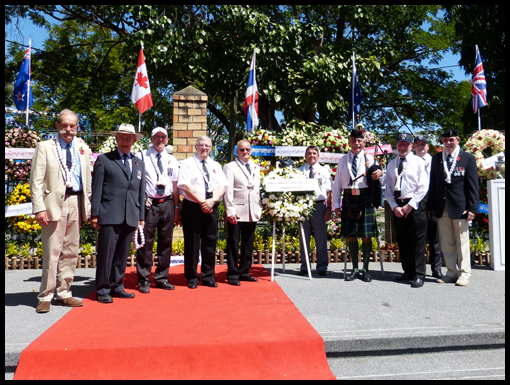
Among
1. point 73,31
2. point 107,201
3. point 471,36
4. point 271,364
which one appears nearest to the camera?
point 271,364

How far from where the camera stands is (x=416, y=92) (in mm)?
18953

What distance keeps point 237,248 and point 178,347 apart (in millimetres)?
2624

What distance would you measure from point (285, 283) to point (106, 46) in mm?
18533

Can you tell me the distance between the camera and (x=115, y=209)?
497 centimetres

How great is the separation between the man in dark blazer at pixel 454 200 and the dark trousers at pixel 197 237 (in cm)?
324

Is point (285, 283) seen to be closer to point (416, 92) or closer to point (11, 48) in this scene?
point (416, 92)

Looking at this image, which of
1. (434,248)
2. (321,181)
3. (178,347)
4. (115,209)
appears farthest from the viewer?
(321,181)

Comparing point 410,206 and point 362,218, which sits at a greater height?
point 410,206

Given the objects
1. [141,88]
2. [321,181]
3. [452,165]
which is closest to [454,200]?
[452,165]

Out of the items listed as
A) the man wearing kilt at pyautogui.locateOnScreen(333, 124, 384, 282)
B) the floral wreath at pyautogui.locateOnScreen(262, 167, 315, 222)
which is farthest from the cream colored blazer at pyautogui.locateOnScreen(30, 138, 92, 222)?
the man wearing kilt at pyautogui.locateOnScreen(333, 124, 384, 282)

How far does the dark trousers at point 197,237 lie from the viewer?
5664 millimetres

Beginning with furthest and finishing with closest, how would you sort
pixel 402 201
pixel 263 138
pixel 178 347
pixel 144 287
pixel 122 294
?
pixel 263 138
pixel 402 201
pixel 144 287
pixel 122 294
pixel 178 347

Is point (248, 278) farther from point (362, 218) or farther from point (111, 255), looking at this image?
point (111, 255)

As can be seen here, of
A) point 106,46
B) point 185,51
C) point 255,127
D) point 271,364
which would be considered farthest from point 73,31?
point 271,364
